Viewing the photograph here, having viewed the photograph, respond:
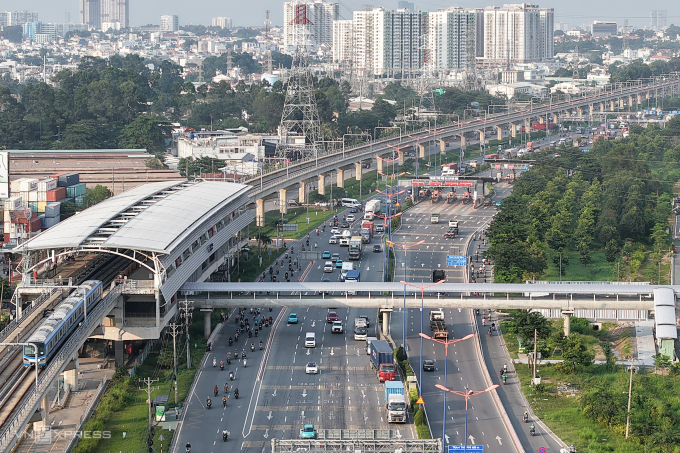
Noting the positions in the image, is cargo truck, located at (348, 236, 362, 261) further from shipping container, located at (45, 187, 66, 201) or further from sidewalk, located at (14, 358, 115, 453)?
sidewalk, located at (14, 358, 115, 453)

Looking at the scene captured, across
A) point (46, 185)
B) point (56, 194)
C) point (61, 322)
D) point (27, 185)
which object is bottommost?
point (61, 322)

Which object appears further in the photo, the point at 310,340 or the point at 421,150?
the point at 421,150

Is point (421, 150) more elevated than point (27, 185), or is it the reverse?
point (421, 150)

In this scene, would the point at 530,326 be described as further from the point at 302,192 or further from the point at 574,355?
the point at 302,192

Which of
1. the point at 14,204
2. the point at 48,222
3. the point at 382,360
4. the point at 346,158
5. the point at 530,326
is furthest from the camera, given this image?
the point at 346,158

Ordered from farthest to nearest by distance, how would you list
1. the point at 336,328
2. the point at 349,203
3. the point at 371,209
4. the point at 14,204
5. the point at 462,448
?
the point at 349,203 < the point at 371,209 < the point at 14,204 < the point at 336,328 < the point at 462,448

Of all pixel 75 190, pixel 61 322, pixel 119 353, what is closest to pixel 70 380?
pixel 119 353

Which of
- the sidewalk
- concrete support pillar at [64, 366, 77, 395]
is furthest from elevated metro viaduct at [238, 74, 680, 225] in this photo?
concrete support pillar at [64, 366, 77, 395]
